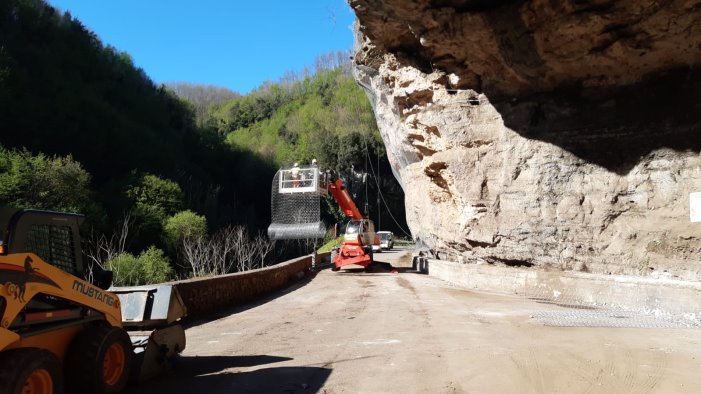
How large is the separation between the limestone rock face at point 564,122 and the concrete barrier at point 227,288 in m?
6.32

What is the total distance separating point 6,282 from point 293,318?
22.8ft

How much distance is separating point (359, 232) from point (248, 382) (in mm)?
15728

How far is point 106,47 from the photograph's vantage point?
5131 cm

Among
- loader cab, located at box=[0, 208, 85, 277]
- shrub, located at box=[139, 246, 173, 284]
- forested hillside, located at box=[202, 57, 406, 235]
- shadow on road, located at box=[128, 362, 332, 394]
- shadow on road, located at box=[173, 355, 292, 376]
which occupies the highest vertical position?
forested hillside, located at box=[202, 57, 406, 235]

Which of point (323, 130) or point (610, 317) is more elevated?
point (323, 130)

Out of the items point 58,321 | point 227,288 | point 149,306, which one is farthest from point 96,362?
Answer: point 227,288

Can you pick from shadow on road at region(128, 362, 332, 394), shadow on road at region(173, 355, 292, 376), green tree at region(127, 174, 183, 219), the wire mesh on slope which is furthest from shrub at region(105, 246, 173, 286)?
the wire mesh on slope

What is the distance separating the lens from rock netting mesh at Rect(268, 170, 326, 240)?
2134cm

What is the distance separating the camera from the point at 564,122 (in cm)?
1348

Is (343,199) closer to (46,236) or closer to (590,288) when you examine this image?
(590,288)

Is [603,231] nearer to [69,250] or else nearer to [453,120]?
[453,120]

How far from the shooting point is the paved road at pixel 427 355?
206 inches

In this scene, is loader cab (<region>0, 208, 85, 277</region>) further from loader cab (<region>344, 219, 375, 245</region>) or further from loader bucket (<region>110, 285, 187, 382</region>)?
loader cab (<region>344, 219, 375, 245</region>)

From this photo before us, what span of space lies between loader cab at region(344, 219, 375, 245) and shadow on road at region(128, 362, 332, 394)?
15.1m
